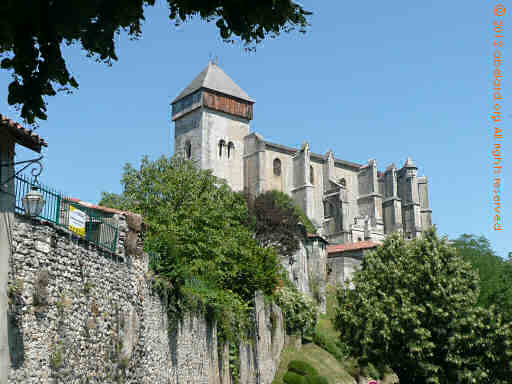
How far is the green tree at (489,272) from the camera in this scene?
36562 mm

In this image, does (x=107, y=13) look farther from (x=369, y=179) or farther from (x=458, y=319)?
(x=369, y=179)

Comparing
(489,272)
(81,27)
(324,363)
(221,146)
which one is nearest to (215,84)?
(221,146)

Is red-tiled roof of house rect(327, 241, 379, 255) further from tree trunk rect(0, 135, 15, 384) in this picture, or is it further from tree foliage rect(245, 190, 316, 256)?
tree trunk rect(0, 135, 15, 384)

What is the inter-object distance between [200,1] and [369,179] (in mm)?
83975

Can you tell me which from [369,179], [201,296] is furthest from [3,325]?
[369,179]

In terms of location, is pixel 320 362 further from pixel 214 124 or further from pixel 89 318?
pixel 214 124

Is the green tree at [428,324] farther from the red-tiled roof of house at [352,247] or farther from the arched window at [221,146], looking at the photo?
the arched window at [221,146]

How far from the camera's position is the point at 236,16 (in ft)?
18.4

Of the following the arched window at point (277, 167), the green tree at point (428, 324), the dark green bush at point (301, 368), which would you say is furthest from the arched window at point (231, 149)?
the green tree at point (428, 324)

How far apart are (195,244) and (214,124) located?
5580cm

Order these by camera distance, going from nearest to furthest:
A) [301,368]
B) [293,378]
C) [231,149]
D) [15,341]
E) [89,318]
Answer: [15,341]
[89,318]
[293,378]
[301,368]
[231,149]

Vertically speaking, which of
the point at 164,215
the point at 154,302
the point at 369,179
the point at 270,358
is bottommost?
the point at 270,358

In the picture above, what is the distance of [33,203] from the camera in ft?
34.9

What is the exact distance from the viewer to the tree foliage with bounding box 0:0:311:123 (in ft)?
17.1
